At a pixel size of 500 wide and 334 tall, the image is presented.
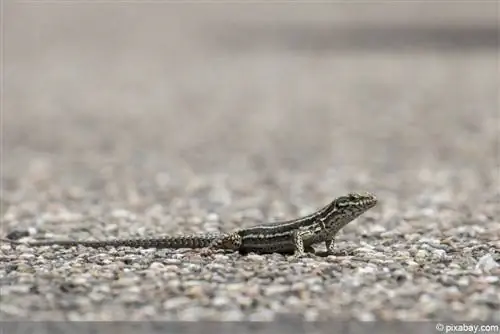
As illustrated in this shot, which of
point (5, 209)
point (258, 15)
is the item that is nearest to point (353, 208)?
point (5, 209)

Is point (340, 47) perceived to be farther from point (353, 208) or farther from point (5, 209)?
point (353, 208)

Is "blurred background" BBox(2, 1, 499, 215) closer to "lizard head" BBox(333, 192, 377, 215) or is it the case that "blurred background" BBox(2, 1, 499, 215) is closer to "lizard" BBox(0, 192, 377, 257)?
"lizard" BBox(0, 192, 377, 257)

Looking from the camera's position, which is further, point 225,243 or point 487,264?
point 225,243

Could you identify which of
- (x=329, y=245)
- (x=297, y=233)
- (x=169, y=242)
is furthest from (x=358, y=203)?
(x=169, y=242)

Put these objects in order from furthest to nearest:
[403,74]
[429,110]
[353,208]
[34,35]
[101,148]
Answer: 1. [34,35]
2. [403,74]
3. [429,110]
4. [101,148]
5. [353,208]

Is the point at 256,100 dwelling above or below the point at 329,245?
above

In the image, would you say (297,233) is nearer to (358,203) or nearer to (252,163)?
(358,203)

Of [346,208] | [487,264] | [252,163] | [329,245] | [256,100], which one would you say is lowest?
[487,264]

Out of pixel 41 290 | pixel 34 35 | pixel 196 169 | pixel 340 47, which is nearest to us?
pixel 41 290
